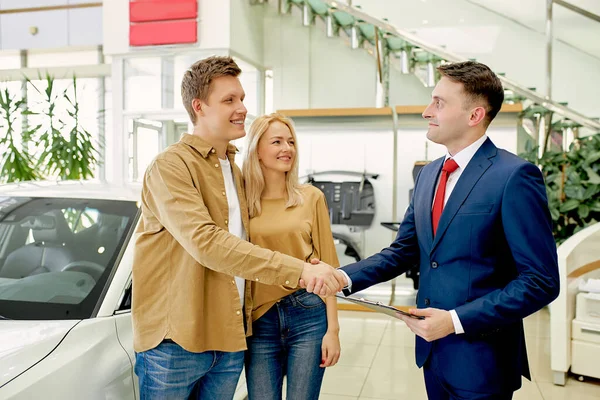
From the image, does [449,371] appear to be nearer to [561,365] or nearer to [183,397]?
[183,397]

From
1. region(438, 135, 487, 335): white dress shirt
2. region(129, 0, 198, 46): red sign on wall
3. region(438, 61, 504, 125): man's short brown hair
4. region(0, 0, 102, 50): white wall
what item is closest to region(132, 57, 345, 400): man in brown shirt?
region(438, 135, 487, 335): white dress shirt

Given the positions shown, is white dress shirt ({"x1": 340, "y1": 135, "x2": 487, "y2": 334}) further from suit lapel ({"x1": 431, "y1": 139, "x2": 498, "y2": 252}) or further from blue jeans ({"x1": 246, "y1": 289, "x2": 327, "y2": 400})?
blue jeans ({"x1": 246, "y1": 289, "x2": 327, "y2": 400})

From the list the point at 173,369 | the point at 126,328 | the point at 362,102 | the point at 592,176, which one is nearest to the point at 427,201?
the point at 173,369

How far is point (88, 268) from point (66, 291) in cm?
11

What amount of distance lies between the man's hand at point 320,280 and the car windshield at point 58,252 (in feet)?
2.27

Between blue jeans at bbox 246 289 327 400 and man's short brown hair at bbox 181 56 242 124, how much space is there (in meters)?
0.72

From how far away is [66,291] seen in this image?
1.90 m

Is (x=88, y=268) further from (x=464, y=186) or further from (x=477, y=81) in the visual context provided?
(x=477, y=81)

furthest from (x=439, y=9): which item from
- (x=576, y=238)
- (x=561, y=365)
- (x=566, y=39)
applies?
(x=561, y=365)

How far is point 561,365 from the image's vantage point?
3.88 m

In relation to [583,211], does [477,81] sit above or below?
above

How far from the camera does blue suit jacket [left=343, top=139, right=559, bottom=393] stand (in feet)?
4.78

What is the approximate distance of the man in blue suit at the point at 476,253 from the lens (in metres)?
1.46

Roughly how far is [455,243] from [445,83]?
46 centimetres
